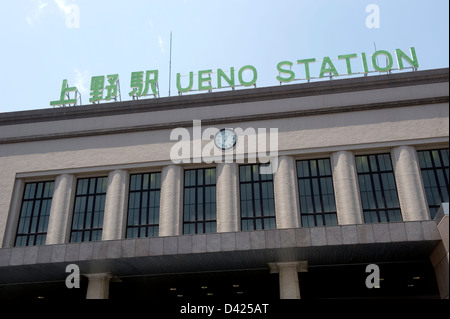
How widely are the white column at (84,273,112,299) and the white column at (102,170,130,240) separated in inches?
119

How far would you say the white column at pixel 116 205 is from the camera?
2962cm

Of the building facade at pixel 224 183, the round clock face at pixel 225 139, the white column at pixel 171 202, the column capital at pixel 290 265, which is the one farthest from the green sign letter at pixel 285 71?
the column capital at pixel 290 265

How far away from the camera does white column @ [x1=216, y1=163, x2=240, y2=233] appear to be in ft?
94.9

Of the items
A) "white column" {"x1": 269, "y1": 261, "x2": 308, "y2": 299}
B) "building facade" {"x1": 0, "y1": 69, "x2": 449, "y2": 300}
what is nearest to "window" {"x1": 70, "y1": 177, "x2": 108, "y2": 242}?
"building facade" {"x1": 0, "y1": 69, "x2": 449, "y2": 300}

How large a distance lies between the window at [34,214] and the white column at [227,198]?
11.5 metres

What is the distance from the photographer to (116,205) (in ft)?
99.8

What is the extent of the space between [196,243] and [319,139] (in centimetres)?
1141

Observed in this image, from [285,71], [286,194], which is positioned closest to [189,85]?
[285,71]

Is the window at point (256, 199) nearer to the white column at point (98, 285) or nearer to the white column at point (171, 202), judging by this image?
the white column at point (171, 202)

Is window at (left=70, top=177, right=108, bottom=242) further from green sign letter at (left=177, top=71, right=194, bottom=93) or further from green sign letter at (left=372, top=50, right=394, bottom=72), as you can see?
green sign letter at (left=372, top=50, right=394, bottom=72)

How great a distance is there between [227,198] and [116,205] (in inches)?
285
